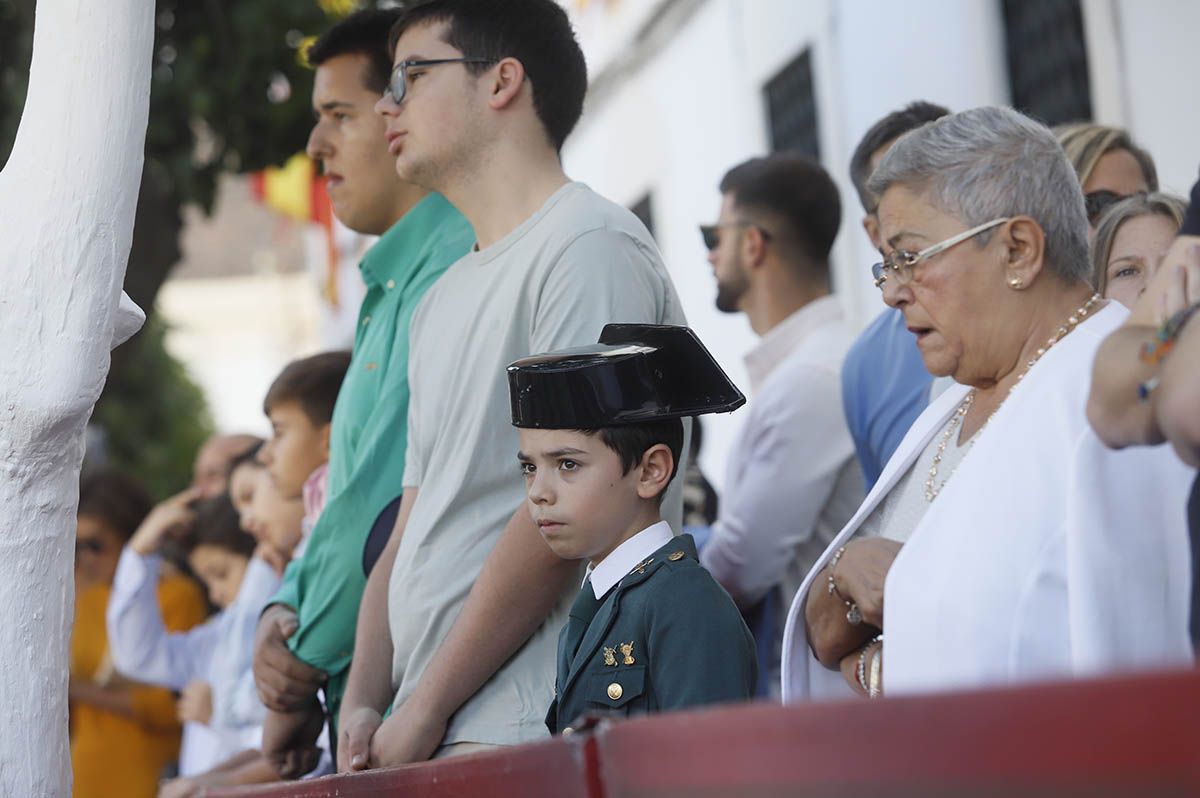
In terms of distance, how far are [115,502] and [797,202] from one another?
3854 millimetres

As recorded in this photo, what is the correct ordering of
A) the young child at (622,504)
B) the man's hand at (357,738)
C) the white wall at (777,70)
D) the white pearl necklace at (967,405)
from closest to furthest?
the white pearl necklace at (967,405) → the young child at (622,504) → the man's hand at (357,738) → the white wall at (777,70)

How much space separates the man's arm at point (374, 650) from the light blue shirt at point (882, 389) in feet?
3.58

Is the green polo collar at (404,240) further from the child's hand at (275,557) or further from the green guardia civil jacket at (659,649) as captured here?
the child's hand at (275,557)

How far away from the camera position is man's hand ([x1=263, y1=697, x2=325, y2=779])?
4266 millimetres

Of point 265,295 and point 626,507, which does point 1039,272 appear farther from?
point 265,295

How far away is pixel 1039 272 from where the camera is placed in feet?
9.27

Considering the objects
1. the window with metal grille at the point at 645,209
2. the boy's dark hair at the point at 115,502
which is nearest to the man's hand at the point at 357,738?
the boy's dark hair at the point at 115,502

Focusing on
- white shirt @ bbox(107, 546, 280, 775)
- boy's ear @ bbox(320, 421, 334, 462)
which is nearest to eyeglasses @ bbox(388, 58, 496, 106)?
boy's ear @ bbox(320, 421, 334, 462)

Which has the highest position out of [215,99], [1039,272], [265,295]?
[265,295]

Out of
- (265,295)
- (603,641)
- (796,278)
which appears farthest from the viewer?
(265,295)

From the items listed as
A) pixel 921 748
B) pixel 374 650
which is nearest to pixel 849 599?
pixel 374 650

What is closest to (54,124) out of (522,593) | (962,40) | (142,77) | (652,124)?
(142,77)

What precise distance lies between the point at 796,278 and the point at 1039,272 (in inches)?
97.1

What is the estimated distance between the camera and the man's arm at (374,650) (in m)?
3.69
